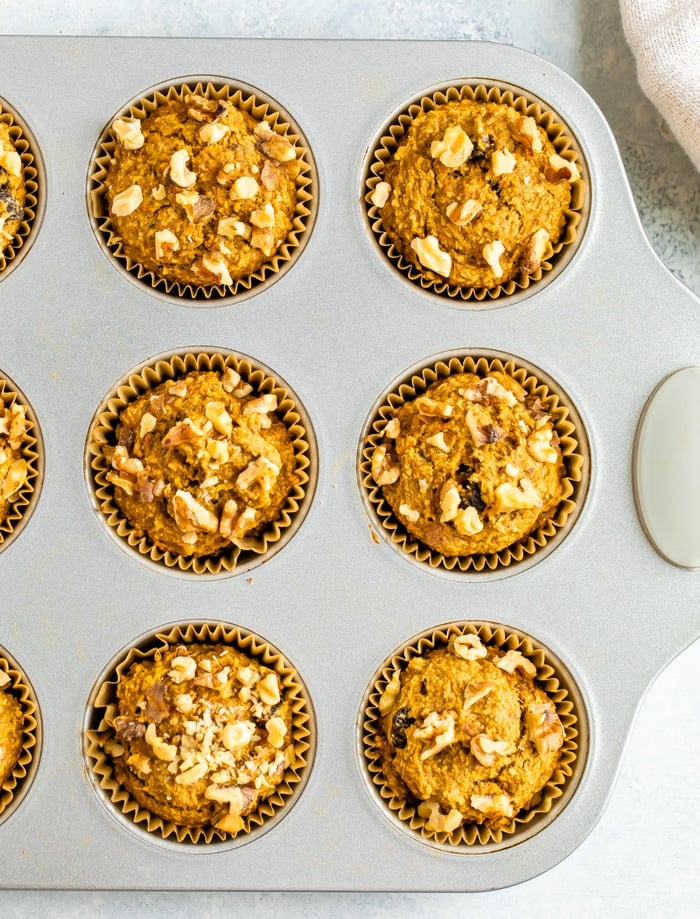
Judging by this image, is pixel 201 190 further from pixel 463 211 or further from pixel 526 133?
pixel 526 133

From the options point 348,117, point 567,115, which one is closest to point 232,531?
point 348,117

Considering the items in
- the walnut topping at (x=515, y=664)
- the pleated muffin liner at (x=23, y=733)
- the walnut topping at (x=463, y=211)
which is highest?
the walnut topping at (x=463, y=211)

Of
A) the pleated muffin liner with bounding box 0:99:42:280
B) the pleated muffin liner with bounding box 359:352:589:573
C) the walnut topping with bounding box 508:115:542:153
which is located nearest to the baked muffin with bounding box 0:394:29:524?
the pleated muffin liner with bounding box 0:99:42:280

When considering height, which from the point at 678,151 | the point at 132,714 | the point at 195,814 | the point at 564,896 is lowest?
the point at 564,896

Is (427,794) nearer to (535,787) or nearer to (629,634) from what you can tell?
(535,787)

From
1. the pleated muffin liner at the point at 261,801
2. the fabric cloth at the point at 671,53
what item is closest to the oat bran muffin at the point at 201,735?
the pleated muffin liner at the point at 261,801

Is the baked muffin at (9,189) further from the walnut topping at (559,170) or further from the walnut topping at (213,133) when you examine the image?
the walnut topping at (559,170)

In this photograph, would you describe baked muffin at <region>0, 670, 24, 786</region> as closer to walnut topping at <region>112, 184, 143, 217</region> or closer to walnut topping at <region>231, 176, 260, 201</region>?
walnut topping at <region>112, 184, 143, 217</region>
